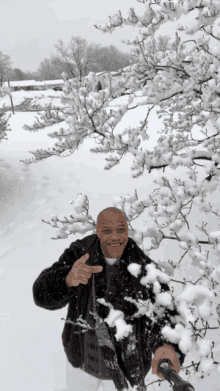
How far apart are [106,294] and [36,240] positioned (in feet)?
13.2

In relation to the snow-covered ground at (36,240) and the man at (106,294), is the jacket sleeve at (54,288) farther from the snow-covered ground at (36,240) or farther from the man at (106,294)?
the snow-covered ground at (36,240)

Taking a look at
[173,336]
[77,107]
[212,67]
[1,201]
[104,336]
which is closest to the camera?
[173,336]

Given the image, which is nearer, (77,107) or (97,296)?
(97,296)

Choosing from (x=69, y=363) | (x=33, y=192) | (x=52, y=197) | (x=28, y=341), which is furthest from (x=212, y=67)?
(x=33, y=192)

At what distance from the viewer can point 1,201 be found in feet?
21.4

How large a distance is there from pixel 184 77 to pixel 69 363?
2.75 metres

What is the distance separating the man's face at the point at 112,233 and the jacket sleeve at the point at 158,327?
0.93ft

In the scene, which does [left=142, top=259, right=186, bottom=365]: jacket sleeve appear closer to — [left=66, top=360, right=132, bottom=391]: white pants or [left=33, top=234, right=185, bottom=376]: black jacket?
[left=33, top=234, right=185, bottom=376]: black jacket

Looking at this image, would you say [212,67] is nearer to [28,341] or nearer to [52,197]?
[28,341]

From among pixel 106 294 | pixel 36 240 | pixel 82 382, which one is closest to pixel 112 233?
pixel 106 294

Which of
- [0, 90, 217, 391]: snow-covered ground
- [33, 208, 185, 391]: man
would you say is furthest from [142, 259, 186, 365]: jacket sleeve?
[0, 90, 217, 391]: snow-covered ground

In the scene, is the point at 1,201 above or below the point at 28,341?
above

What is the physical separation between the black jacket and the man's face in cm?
10

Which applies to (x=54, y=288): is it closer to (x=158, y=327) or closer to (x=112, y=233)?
(x=112, y=233)
